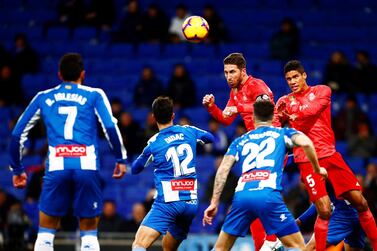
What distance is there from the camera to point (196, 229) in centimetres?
1622

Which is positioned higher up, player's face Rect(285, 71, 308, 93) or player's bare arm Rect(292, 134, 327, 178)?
player's face Rect(285, 71, 308, 93)

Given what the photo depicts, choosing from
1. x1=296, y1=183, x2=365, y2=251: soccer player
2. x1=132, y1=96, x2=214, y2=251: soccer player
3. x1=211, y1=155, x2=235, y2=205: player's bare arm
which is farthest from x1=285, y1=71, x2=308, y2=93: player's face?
x1=211, y1=155, x2=235, y2=205: player's bare arm

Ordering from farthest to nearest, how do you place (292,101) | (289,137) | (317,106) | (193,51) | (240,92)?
(193,51)
(240,92)
(292,101)
(317,106)
(289,137)

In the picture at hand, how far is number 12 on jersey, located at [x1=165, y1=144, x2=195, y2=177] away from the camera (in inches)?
395

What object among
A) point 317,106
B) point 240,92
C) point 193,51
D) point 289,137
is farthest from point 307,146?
point 193,51

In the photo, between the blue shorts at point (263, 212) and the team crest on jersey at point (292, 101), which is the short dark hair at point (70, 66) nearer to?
the blue shorts at point (263, 212)

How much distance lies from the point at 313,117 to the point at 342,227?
4.62 ft

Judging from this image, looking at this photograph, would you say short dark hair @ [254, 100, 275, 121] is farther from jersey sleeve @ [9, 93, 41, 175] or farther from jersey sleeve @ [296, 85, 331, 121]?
jersey sleeve @ [9, 93, 41, 175]

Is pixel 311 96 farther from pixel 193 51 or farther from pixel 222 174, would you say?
pixel 193 51

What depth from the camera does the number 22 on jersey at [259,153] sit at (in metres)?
9.11

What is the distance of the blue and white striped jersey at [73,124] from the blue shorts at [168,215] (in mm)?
667

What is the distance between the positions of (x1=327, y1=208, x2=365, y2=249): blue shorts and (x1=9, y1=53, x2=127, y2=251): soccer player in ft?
9.31

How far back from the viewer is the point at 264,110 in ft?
30.3

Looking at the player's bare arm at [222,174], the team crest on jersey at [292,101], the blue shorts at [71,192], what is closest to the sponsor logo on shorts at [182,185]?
the blue shorts at [71,192]
